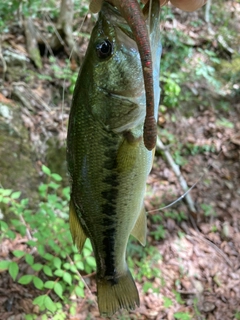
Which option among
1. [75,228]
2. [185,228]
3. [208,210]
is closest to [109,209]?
[75,228]

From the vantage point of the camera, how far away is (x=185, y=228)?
4.58 metres

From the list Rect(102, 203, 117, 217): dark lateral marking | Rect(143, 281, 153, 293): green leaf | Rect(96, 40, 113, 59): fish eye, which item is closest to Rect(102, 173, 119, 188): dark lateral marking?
Rect(102, 203, 117, 217): dark lateral marking

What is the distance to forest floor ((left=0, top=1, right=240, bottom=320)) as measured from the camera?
336cm

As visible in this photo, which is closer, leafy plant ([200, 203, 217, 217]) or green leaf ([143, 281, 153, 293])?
green leaf ([143, 281, 153, 293])

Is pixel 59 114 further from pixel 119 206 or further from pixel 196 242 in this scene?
pixel 119 206

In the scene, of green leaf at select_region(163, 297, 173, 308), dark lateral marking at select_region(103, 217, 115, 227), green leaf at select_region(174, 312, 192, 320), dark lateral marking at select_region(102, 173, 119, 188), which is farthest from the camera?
green leaf at select_region(163, 297, 173, 308)

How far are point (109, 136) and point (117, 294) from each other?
0.89 meters

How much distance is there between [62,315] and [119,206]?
5.57 feet

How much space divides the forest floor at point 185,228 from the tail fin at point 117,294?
5.02ft

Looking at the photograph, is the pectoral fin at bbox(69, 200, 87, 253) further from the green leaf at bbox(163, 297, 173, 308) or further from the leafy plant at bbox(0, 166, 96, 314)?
the green leaf at bbox(163, 297, 173, 308)

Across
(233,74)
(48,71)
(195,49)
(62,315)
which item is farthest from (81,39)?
(62,315)

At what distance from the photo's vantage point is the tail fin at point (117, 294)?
1.67 meters

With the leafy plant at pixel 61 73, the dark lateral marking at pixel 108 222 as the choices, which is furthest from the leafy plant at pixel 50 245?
the leafy plant at pixel 61 73

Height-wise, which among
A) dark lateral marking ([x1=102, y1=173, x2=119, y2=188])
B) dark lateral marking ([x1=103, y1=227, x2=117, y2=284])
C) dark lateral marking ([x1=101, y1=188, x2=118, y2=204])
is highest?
dark lateral marking ([x1=102, y1=173, x2=119, y2=188])
